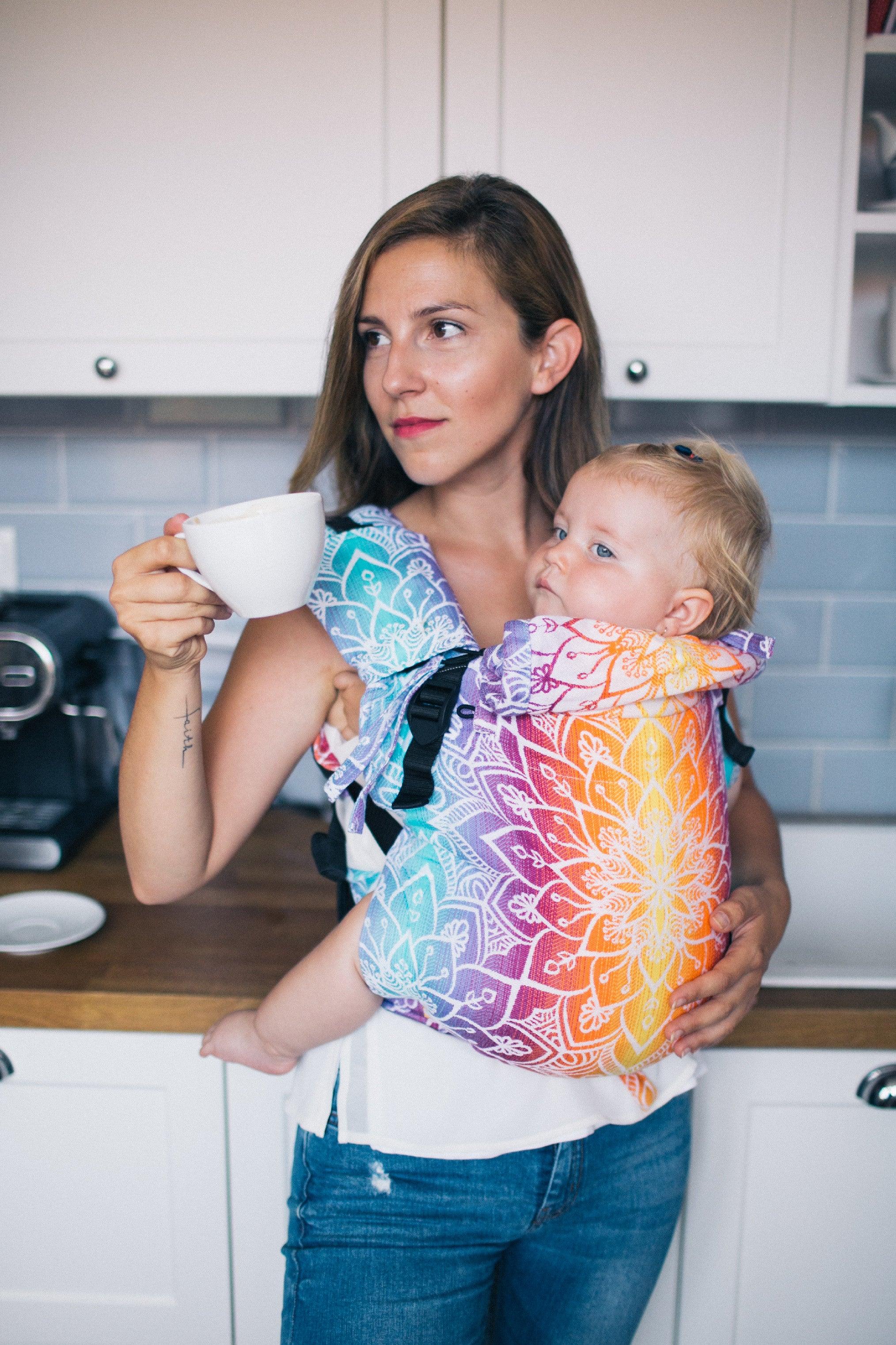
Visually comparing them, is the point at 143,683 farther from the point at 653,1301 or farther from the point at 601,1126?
the point at 653,1301

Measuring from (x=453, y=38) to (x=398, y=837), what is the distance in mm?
995

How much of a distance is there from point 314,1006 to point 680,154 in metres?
1.10

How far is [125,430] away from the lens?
5.74 ft

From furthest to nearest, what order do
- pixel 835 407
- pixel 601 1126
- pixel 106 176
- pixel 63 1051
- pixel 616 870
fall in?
pixel 835 407, pixel 106 176, pixel 63 1051, pixel 601 1126, pixel 616 870

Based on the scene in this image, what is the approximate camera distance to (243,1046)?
107 cm

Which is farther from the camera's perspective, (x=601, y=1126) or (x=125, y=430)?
(x=125, y=430)

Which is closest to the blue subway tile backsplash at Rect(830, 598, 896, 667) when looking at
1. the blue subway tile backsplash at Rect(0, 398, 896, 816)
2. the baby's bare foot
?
the blue subway tile backsplash at Rect(0, 398, 896, 816)

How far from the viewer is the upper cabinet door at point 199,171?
1277 millimetres

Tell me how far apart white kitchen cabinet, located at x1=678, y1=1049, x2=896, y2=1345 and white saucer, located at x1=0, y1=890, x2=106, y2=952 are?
78 centimetres

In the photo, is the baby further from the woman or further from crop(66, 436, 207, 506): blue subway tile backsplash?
crop(66, 436, 207, 506): blue subway tile backsplash

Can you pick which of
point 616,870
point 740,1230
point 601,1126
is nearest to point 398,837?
point 616,870

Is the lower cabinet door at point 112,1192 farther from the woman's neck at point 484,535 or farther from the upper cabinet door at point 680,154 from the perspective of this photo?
the upper cabinet door at point 680,154

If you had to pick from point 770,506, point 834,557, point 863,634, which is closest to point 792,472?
point 770,506

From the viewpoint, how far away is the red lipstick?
1.07 meters
